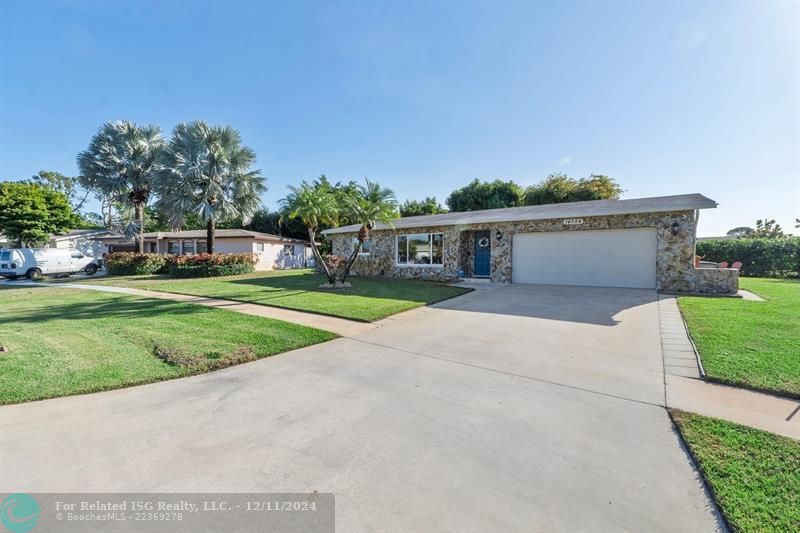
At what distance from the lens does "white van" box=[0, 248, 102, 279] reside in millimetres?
18312

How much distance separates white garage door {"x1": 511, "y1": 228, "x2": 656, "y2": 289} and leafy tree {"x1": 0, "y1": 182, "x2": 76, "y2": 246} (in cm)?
3251

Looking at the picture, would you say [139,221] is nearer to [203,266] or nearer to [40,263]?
[40,263]

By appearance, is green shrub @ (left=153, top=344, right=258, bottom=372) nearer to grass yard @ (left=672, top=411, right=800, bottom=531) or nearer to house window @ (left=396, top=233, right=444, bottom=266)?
grass yard @ (left=672, top=411, right=800, bottom=531)

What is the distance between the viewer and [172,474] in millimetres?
2451

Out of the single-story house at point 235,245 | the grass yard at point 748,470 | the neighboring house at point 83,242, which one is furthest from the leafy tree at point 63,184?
the grass yard at point 748,470

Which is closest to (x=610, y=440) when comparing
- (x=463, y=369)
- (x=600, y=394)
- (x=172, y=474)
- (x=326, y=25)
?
(x=600, y=394)

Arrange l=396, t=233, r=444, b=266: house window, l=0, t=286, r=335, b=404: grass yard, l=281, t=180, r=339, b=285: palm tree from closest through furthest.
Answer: l=0, t=286, r=335, b=404: grass yard, l=281, t=180, r=339, b=285: palm tree, l=396, t=233, r=444, b=266: house window

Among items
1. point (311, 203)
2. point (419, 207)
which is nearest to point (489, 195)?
point (419, 207)

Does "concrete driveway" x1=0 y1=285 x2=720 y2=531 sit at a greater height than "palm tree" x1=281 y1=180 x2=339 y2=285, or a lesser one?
lesser

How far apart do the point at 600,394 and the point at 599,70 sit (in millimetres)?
11225

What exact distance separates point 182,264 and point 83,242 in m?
19.9

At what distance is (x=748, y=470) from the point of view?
2.42 metres

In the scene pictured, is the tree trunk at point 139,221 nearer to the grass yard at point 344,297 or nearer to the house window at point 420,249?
the grass yard at point 344,297

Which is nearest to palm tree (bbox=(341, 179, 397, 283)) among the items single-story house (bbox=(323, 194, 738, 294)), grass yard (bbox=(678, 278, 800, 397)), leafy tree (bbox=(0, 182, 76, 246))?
A: single-story house (bbox=(323, 194, 738, 294))
